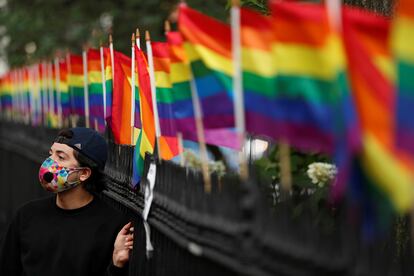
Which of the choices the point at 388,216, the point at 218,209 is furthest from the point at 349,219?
the point at 218,209

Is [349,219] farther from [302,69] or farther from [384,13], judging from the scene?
[384,13]

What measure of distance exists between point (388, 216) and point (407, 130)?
0.30 m

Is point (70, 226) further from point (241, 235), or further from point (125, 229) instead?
point (241, 235)

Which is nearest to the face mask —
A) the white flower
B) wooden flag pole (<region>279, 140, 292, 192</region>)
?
the white flower

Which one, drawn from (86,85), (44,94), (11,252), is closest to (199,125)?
(11,252)

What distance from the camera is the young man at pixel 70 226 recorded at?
6637 millimetres

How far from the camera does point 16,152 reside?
16656 millimetres

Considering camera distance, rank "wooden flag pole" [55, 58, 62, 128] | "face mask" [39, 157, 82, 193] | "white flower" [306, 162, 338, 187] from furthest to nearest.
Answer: "wooden flag pole" [55, 58, 62, 128] → "face mask" [39, 157, 82, 193] → "white flower" [306, 162, 338, 187]

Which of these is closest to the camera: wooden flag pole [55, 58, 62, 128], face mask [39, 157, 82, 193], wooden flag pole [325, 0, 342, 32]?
wooden flag pole [325, 0, 342, 32]

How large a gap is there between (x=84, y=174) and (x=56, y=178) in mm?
192

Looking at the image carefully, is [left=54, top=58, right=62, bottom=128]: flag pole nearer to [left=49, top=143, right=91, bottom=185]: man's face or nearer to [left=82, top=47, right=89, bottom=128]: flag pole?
[left=82, top=47, right=89, bottom=128]: flag pole

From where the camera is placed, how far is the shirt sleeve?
6785 mm

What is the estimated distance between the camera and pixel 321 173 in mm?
6434

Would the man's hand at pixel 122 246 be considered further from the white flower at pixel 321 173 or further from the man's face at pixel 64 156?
the white flower at pixel 321 173
